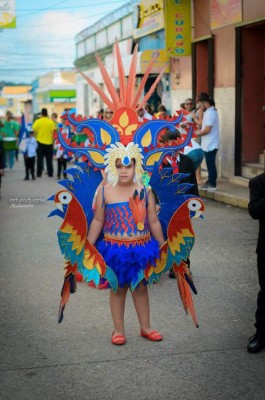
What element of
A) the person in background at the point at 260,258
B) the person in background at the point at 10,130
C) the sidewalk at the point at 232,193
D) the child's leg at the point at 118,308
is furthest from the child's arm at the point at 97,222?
the person in background at the point at 10,130

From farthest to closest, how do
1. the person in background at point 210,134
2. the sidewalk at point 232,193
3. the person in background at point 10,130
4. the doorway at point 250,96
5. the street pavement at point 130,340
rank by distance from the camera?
the person in background at point 10,130
the doorway at point 250,96
the person in background at point 210,134
the sidewalk at point 232,193
the street pavement at point 130,340

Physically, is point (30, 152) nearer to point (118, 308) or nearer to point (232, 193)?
point (232, 193)

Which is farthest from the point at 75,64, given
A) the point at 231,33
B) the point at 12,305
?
the point at 12,305

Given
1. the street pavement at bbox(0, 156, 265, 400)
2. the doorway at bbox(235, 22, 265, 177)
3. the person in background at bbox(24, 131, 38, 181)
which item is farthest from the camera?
the person in background at bbox(24, 131, 38, 181)

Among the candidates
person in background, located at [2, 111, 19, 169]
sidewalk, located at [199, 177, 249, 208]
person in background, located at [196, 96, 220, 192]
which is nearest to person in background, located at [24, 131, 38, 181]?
person in background, located at [2, 111, 19, 169]

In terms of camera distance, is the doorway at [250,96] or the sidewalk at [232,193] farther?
the doorway at [250,96]

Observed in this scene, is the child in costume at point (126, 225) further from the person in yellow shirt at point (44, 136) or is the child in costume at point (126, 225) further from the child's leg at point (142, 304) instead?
the person in yellow shirt at point (44, 136)

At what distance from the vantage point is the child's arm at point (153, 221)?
18.3 ft

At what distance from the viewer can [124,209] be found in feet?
17.9

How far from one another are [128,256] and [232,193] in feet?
30.2

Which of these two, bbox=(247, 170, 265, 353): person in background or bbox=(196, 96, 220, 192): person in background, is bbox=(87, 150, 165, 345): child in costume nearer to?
bbox=(247, 170, 265, 353): person in background

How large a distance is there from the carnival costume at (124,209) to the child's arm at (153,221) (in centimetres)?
5

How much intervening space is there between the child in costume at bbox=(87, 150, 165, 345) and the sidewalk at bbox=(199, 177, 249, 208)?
308 inches

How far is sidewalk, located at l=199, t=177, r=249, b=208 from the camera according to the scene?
13.6m
